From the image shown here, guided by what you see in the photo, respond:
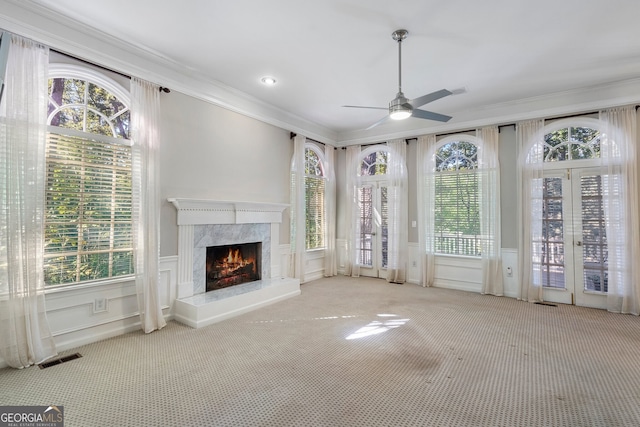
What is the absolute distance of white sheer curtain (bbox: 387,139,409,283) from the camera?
584cm

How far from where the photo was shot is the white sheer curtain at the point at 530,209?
463cm

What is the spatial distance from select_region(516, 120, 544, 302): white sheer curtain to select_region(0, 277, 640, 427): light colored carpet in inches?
34.3

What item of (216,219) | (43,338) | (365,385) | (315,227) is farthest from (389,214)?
(43,338)

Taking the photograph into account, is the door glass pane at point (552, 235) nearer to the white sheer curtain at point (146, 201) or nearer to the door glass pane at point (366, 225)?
the door glass pane at point (366, 225)

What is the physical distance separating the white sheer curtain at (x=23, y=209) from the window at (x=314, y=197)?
3949mm

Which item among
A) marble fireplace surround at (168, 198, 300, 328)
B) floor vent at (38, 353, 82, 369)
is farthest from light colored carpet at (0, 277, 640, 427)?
marble fireplace surround at (168, 198, 300, 328)

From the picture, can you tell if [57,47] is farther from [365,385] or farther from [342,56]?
[365,385]

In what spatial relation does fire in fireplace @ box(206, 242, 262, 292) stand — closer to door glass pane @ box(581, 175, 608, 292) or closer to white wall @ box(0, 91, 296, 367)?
white wall @ box(0, 91, 296, 367)

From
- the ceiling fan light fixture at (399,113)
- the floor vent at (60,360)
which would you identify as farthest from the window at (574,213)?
the floor vent at (60,360)

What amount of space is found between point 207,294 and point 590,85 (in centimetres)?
604

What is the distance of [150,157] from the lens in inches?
134

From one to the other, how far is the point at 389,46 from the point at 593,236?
400 centimetres

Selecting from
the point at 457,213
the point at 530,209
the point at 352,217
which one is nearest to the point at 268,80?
the point at 352,217

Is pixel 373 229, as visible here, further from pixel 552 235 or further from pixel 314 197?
pixel 552 235
